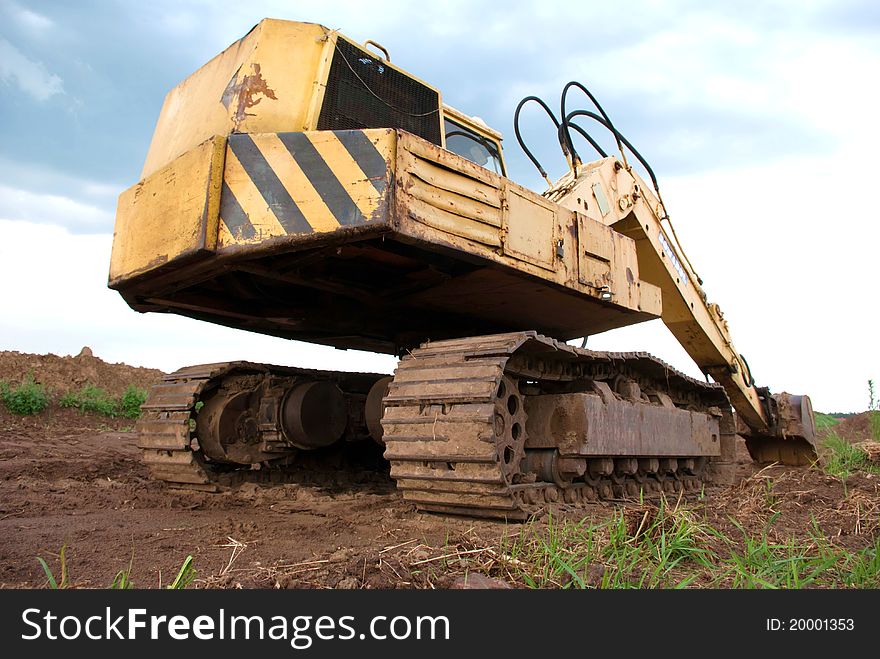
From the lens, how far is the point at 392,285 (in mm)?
4715

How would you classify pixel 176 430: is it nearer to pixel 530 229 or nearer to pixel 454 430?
pixel 454 430

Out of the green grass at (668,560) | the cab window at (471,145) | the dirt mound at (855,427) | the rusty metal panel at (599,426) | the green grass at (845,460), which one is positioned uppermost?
the cab window at (471,145)

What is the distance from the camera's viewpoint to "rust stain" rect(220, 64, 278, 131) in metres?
4.13

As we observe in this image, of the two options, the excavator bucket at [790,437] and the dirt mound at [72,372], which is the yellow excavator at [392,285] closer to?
the excavator bucket at [790,437]

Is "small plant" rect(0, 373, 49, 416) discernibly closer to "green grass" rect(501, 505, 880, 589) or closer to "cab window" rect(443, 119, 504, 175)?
"cab window" rect(443, 119, 504, 175)

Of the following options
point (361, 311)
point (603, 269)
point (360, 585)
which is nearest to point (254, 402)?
point (361, 311)

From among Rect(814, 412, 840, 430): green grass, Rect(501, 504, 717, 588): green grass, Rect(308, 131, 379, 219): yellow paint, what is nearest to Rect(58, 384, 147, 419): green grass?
Rect(308, 131, 379, 219): yellow paint

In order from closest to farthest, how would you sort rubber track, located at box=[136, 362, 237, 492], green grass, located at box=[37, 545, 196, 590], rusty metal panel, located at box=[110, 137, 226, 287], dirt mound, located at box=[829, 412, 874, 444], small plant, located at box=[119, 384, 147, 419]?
green grass, located at box=[37, 545, 196, 590] < rusty metal panel, located at box=[110, 137, 226, 287] < rubber track, located at box=[136, 362, 237, 492] < dirt mound, located at box=[829, 412, 874, 444] < small plant, located at box=[119, 384, 147, 419]

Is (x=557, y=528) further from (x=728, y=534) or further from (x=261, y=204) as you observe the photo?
(x=261, y=204)

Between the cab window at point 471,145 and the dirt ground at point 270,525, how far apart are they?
2389 mm

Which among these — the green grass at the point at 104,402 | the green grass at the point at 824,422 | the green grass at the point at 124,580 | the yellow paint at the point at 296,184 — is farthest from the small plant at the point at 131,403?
the green grass at the point at 824,422

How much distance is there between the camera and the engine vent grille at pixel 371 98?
4.20 metres

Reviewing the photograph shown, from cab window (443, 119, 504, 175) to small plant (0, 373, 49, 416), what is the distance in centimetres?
1142
